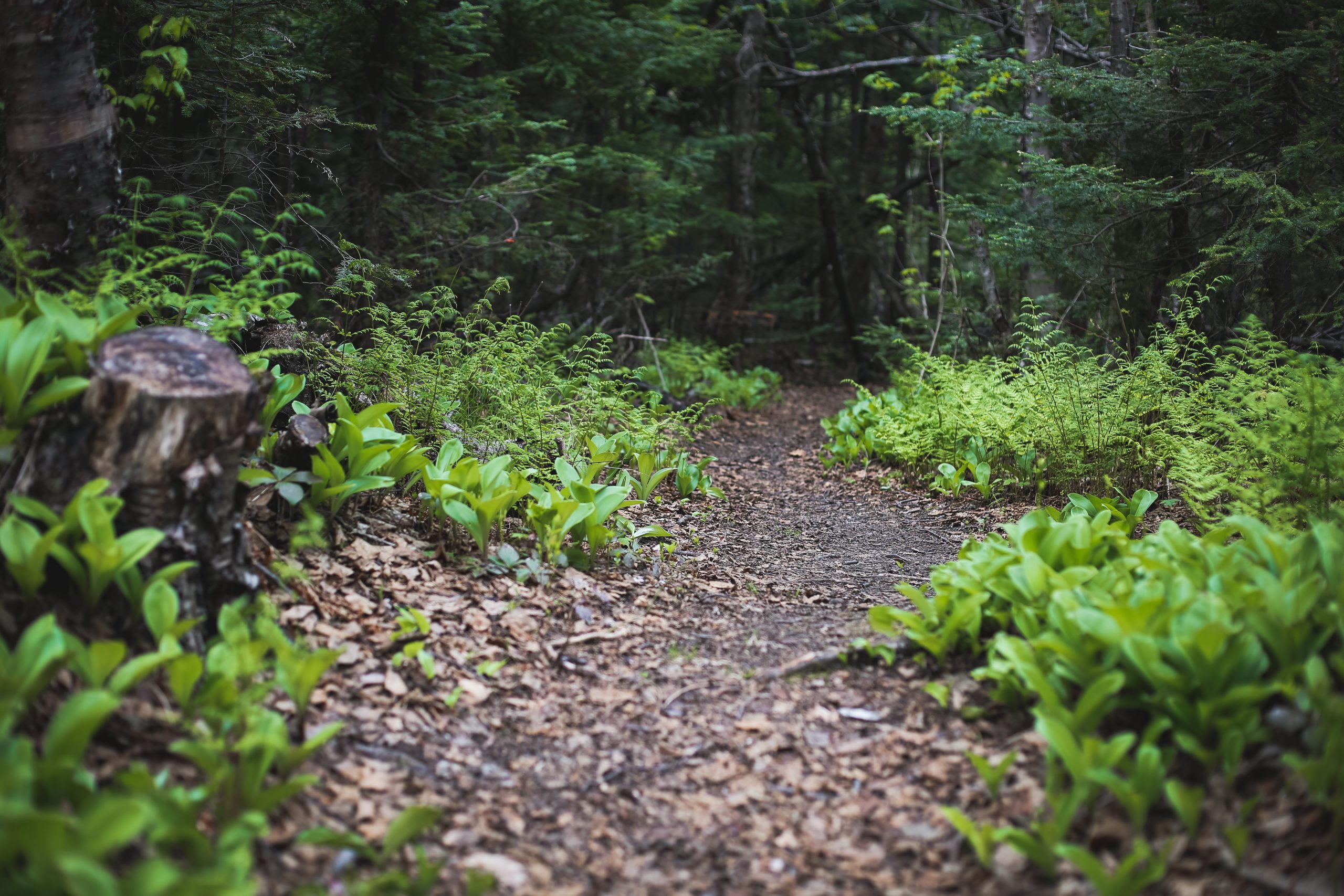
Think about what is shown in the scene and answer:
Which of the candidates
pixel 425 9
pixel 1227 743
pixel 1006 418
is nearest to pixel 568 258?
pixel 425 9

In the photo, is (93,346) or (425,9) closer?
(93,346)

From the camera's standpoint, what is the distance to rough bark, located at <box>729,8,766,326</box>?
11625 mm

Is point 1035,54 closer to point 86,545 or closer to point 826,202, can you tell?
point 826,202

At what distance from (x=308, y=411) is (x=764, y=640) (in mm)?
2441

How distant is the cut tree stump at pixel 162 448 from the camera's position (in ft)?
7.95

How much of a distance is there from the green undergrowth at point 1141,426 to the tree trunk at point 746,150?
4.89 meters

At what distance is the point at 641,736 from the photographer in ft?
9.39

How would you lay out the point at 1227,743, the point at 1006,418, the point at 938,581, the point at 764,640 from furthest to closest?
1. the point at 1006,418
2. the point at 764,640
3. the point at 938,581
4. the point at 1227,743

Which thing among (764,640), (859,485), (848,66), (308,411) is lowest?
(859,485)

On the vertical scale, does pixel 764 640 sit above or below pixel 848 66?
below

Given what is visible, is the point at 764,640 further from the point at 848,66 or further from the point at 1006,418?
the point at 848,66

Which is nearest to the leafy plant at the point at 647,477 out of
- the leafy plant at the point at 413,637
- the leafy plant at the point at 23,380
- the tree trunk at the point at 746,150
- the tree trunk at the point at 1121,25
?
the leafy plant at the point at 413,637

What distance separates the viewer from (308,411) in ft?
12.3

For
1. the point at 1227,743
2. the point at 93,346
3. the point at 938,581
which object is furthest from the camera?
the point at 938,581
